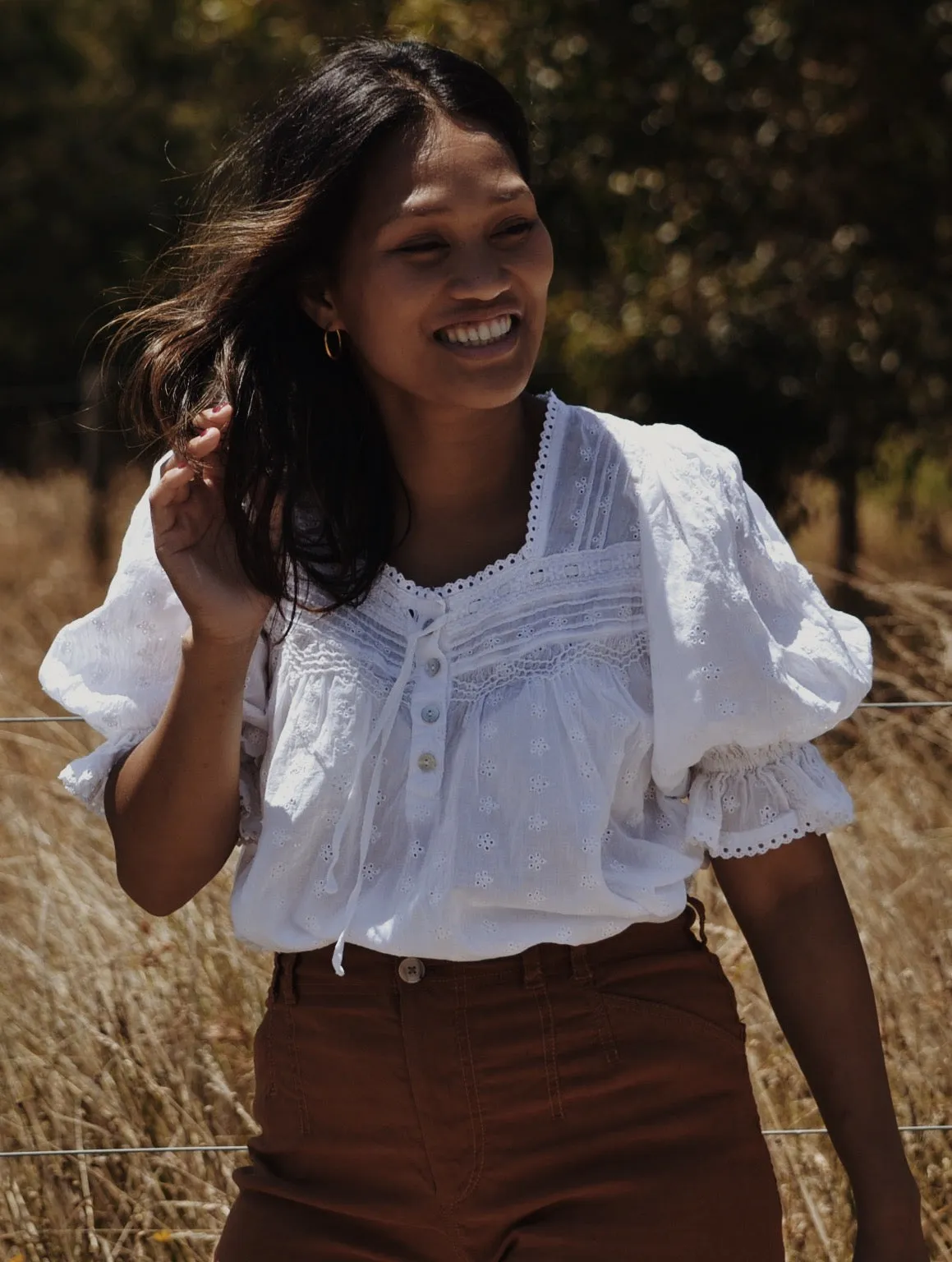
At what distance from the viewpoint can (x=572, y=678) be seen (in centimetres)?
185

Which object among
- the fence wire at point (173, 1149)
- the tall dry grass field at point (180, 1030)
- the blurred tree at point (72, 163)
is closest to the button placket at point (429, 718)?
the fence wire at point (173, 1149)

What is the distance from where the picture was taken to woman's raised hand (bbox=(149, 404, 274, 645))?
186 cm

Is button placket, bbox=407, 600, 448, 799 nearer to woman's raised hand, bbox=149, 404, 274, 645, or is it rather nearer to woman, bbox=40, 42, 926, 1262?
woman, bbox=40, 42, 926, 1262

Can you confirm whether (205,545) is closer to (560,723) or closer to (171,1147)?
(560,723)

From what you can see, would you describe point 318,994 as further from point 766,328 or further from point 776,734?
point 766,328

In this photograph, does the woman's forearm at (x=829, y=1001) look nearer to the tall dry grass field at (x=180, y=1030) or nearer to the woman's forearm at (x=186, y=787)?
the woman's forearm at (x=186, y=787)

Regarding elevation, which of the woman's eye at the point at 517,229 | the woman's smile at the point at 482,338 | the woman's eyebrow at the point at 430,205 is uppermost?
the woman's eyebrow at the point at 430,205

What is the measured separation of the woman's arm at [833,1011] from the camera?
72.8 inches

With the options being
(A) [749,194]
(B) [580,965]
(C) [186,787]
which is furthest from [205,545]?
(A) [749,194]

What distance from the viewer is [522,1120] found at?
1778 mm

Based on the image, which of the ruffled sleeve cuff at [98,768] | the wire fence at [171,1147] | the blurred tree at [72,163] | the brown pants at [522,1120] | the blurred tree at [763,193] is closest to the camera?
the brown pants at [522,1120]

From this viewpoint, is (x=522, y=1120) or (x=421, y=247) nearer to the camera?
(x=522, y=1120)

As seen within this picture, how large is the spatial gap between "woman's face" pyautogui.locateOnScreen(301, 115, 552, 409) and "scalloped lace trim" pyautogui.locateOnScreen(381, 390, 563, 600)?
A: 9 cm

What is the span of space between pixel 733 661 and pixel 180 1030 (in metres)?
1.54
